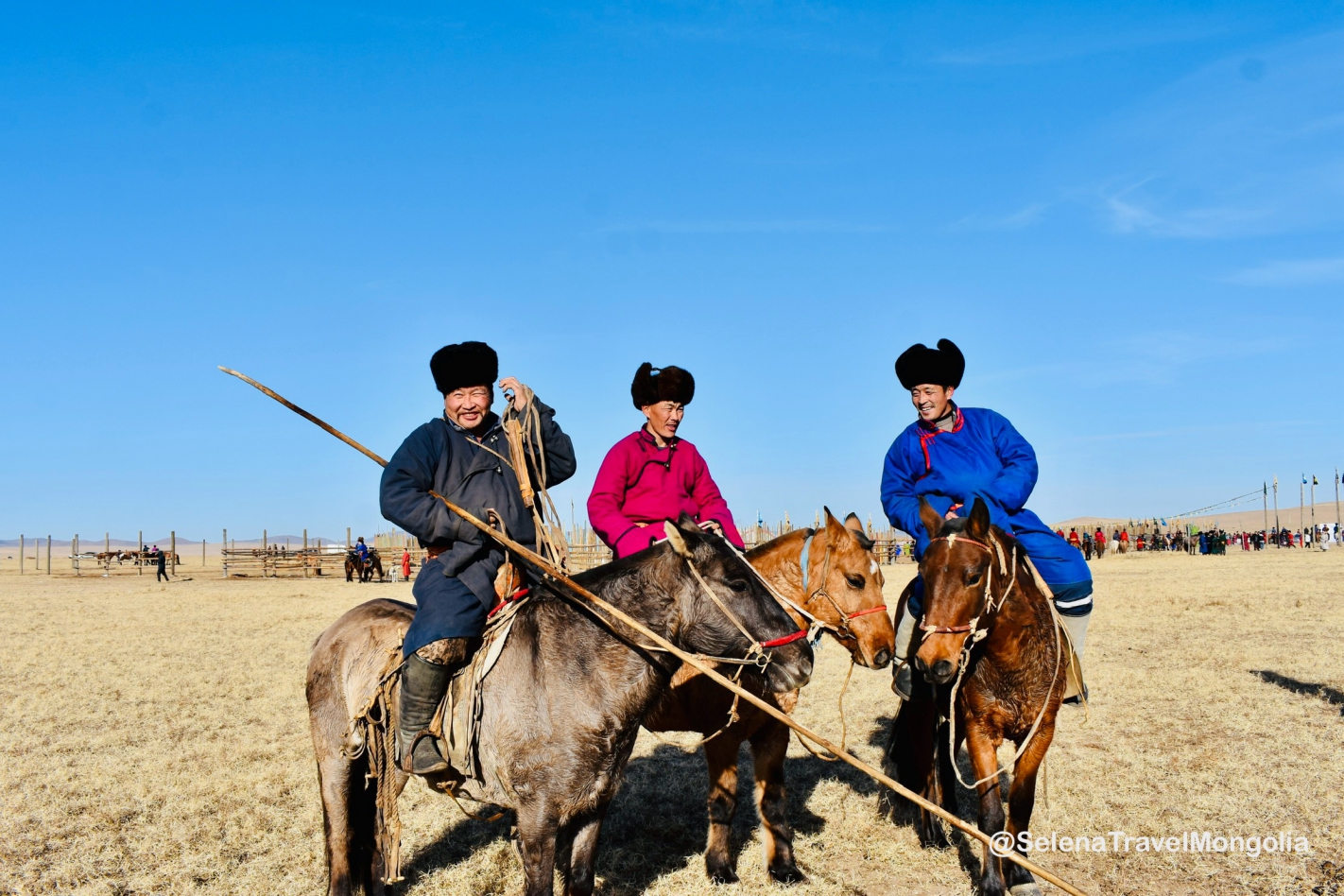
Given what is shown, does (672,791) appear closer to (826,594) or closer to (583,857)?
(826,594)

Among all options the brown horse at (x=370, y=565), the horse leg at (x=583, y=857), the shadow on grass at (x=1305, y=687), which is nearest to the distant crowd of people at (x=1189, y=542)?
the brown horse at (x=370, y=565)

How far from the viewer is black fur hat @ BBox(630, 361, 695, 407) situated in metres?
6.00

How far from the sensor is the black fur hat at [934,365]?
594cm

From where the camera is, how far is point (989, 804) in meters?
4.98

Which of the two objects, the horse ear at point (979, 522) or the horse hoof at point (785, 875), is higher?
the horse ear at point (979, 522)

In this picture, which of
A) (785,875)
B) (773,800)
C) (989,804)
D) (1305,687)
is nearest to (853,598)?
(989,804)

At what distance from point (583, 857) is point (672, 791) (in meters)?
3.53

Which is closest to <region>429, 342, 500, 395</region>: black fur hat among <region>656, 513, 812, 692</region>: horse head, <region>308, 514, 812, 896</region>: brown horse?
<region>308, 514, 812, 896</region>: brown horse

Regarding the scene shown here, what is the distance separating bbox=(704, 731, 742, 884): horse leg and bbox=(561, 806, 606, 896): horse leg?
1.62 metres

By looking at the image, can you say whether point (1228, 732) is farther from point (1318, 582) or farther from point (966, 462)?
point (1318, 582)

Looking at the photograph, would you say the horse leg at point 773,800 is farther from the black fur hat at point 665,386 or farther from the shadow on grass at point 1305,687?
the shadow on grass at point 1305,687

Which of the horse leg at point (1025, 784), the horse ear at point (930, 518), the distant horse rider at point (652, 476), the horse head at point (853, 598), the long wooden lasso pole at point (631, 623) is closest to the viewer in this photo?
the long wooden lasso pole at point (631, 623)

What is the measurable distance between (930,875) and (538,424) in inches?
150

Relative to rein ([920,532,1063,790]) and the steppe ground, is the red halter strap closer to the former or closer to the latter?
rein ([920,532,1063,790])
